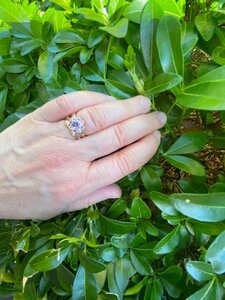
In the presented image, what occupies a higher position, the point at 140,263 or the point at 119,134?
the point at 119,134

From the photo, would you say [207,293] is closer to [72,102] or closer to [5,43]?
[72,102]

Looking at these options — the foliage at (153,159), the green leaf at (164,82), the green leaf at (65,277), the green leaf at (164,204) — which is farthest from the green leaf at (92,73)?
the green leaf at (65,277)

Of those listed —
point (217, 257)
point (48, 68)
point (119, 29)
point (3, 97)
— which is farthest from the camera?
point (3, 97)

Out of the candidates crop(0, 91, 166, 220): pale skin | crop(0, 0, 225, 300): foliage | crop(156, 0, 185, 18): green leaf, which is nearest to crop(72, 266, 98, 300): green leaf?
crop(0, 0, 225, 300): foliage

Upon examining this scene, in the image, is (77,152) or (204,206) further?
(77,152)

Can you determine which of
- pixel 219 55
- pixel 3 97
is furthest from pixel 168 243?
pixel 3 97

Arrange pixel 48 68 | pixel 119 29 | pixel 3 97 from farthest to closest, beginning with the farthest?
pixel 3 97
pixel 48 68
pixel 119 29

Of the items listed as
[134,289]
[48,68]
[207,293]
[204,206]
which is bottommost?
[134,289]

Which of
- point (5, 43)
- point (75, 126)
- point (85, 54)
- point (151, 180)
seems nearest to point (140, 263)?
point (151, 180)

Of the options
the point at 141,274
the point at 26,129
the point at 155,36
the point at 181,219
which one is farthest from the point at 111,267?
the point at 155,36
